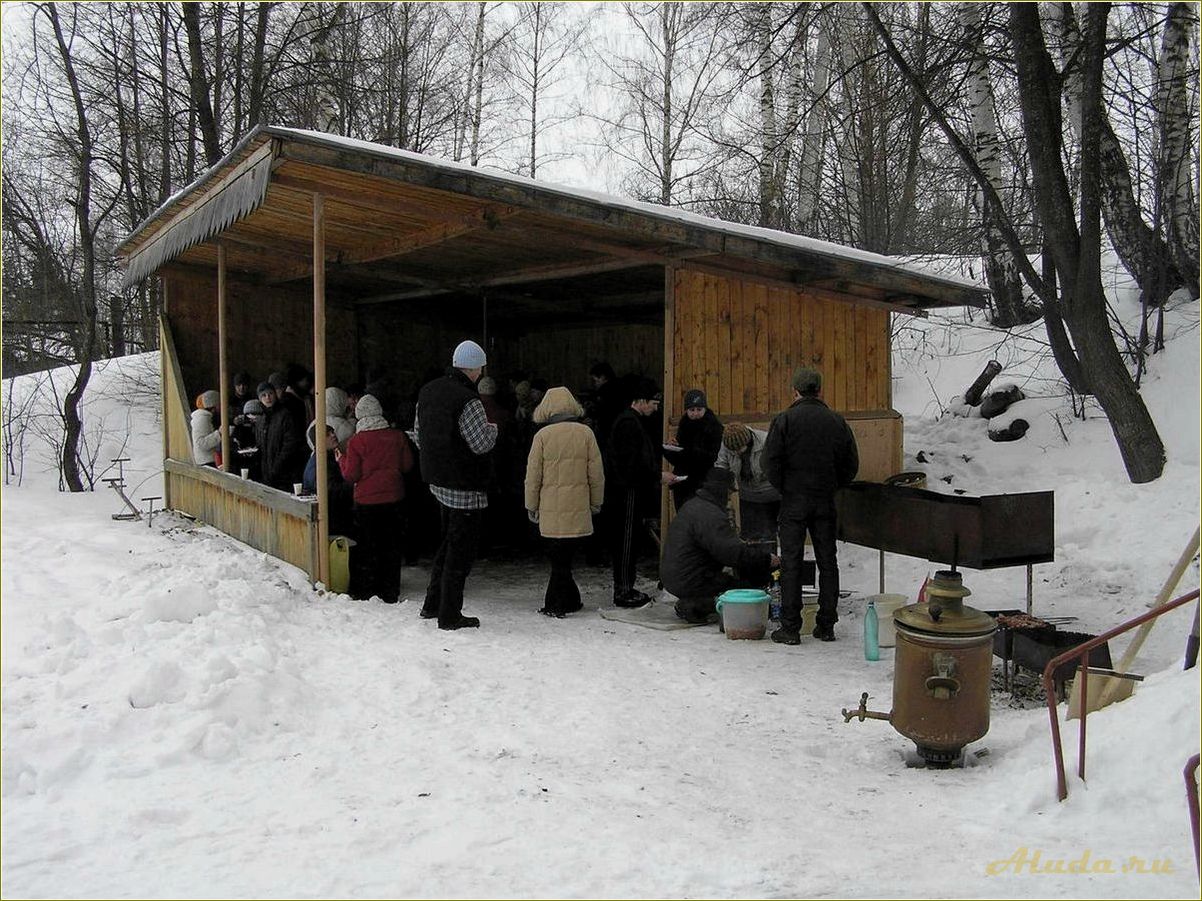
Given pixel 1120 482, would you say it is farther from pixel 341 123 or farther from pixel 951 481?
pixel 341 123

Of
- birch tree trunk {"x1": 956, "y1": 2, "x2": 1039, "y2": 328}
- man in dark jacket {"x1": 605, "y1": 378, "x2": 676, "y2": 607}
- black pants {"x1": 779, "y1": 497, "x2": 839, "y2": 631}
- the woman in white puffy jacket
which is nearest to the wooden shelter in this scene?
the woman in white puffy jacket

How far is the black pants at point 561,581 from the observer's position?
7.08 metres

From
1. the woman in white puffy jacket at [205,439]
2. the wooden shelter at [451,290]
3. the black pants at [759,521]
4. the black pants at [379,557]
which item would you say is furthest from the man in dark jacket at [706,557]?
the woman in white puffy jacket at [205,439]

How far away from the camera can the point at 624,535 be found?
7539 mm

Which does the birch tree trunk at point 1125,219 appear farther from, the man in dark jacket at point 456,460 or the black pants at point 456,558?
the black pants at point 456,558

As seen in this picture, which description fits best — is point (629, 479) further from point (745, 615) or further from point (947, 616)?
point (947, 616)

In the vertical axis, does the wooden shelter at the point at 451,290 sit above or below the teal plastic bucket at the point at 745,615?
above

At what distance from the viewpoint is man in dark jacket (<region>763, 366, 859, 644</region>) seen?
6.31m

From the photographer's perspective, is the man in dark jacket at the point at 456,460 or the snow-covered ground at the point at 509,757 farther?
the man in dark jacket at the point at 456,460

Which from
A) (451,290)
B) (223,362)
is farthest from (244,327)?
(451,290)

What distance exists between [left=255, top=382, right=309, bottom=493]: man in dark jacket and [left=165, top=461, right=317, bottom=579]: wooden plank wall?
24cm

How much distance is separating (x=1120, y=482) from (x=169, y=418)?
A: 33.7ft

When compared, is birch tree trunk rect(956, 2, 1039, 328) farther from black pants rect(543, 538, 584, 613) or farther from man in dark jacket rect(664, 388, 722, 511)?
black pants rect(543, 538, 584, 613)

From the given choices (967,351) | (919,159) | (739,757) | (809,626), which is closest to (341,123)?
(919,159)
